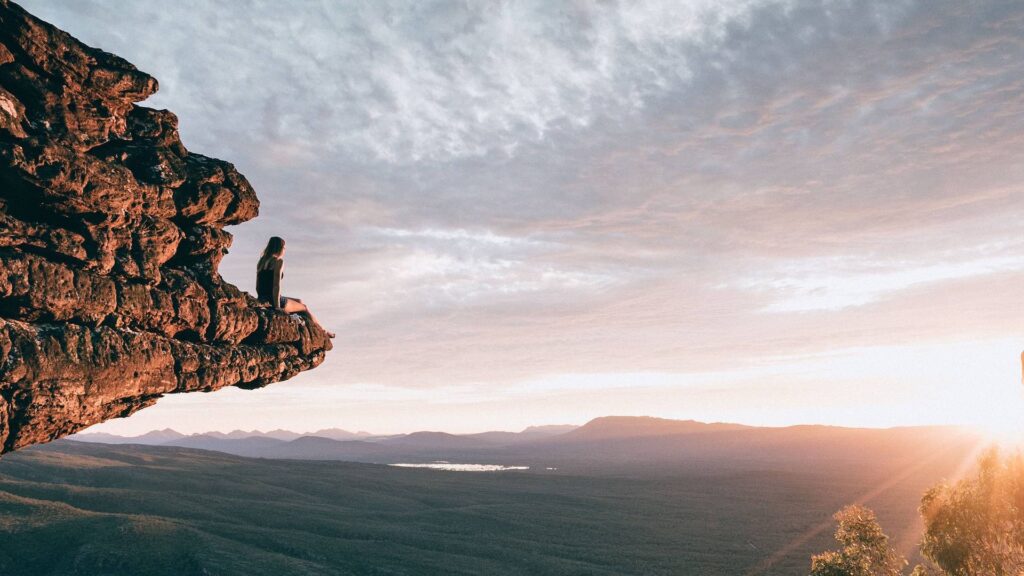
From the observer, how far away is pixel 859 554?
28.4m

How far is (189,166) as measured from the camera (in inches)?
617

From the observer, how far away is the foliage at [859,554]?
91.3 ft

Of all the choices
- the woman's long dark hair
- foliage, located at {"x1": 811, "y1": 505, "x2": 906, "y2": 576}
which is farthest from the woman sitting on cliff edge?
foliage, located at {"x1": 811, "y1": 505, "x2": 906, "y2": 576}

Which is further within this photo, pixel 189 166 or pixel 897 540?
pixel 897 540

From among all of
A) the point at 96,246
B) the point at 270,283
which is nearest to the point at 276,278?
the point at 270,283

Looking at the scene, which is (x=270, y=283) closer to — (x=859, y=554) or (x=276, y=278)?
(x=276, y=278)

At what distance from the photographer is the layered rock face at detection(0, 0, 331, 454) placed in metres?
11.7

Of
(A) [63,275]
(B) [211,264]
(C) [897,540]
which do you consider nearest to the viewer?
(A) [63,275]

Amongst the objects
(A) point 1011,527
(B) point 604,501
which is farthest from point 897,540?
(A) point 1011,527

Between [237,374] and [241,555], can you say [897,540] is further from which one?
[237,374]

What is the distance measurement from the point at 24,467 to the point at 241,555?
116 meters

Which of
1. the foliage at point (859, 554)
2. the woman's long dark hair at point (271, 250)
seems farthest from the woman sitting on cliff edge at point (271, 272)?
the foliage at point (859, 554)

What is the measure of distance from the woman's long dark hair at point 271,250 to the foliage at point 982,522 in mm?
31728

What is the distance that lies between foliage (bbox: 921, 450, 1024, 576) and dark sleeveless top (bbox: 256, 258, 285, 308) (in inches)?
1235
